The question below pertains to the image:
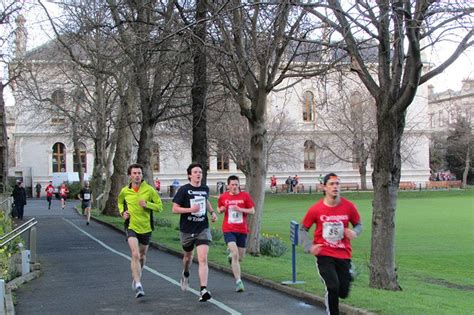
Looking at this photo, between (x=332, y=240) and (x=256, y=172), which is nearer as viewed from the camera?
(x=332, y=240)

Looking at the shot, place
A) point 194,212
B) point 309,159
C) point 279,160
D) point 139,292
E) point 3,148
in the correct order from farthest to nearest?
point 309,159 → point 279,160 → point 3,148 → point 139,292 → point 194,212

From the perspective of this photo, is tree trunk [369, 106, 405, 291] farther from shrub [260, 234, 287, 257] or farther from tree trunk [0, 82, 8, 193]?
tree trunk [0, 82, 8, 193]

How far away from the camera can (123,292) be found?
10742 mm

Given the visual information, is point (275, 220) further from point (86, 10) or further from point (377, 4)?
point (377, 4)

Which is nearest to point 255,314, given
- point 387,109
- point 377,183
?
point 377,183

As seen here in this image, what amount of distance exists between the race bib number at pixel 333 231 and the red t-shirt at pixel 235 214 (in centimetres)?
358

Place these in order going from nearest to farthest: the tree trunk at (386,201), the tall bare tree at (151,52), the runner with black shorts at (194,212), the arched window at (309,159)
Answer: the runner with black shorts at (194,212)
the tree trunk at (386,201)
the tall bare tree at (151,52)
the arched window at (309,159)

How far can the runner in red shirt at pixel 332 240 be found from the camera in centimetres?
728

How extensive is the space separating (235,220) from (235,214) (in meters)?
0.10

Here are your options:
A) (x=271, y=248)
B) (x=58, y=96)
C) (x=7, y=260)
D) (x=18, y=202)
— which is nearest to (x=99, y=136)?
(x=58, y=96)

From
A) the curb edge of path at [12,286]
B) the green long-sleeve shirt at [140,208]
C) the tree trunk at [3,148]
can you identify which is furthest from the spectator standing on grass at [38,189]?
the green long-sleeve shirt at [140,208]

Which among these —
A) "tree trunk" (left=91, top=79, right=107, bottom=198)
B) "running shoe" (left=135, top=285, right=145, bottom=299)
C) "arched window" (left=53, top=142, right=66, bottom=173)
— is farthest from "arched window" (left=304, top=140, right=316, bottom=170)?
"running shoe" (left=135, top=285, right=145, bottom=299)

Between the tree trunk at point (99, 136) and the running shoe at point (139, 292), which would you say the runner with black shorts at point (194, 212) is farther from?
the tree trunk at point (99, 136)

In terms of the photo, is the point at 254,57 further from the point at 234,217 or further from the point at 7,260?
the point at 7,260
